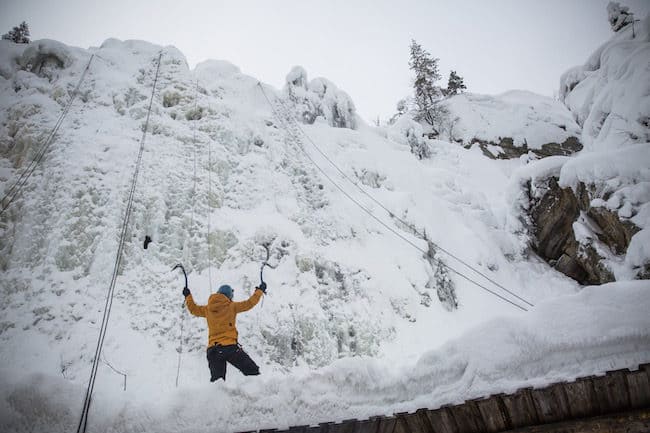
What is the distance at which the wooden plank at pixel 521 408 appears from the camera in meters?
1.93

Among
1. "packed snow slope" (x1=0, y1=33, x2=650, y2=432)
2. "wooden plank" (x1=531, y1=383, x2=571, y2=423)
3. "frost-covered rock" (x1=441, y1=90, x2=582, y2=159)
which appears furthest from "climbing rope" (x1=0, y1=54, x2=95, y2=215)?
"frost-covered rock" (x1=441, y1=90, x2=582, y2=159)

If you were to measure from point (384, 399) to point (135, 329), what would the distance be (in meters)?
7.49

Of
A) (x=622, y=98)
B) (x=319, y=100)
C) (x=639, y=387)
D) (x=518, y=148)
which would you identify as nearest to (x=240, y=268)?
(x=639, y=387)

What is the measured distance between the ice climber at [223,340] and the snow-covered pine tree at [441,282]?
8022 mm

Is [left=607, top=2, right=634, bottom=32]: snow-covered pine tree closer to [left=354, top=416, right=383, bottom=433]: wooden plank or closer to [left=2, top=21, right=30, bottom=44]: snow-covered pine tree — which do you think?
[left=354, top=416, right=383, bottom=433]: wooden plank

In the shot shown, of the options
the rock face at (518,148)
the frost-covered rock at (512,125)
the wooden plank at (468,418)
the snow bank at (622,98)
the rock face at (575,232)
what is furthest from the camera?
the frost-covered rock at (512,125)

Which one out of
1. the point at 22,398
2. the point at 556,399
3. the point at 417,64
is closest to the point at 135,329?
the point at 22,398

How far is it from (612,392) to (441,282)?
33.7 feet

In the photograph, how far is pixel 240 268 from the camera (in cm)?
948

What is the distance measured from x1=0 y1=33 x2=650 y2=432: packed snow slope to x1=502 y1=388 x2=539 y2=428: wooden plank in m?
0.06

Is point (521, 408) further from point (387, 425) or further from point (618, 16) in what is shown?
point (618, 16)

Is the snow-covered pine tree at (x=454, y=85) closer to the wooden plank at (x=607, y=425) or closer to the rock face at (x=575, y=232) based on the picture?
the rock face at (x=575, y=232)

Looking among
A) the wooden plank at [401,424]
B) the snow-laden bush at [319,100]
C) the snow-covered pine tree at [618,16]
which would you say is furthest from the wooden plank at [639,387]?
the snow-covered pine tree at [618,16]

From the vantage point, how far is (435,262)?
12391mm
